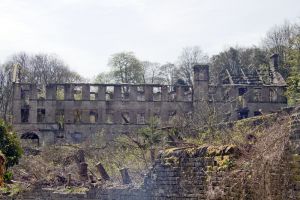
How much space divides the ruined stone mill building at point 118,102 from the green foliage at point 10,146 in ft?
87.7

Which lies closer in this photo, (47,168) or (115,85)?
(47,168)

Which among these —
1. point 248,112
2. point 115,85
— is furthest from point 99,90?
point 248,112

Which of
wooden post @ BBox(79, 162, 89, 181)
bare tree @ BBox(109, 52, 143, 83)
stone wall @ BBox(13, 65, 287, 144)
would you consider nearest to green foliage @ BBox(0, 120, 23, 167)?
wooden post @ BBox(79, 162, 89, 181)

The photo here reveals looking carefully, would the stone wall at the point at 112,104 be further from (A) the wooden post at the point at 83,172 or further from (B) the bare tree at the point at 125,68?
(A) the wooden post at the point at 83,172

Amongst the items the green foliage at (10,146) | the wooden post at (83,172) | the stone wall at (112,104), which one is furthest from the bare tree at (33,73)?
the wooden post at (83,172)

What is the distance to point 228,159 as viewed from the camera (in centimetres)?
1082

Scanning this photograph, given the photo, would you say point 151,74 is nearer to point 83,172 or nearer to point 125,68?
point 125,68

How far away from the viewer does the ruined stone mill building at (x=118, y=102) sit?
54938 millimetres

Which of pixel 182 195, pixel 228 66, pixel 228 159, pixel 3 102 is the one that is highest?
pixel 228 66

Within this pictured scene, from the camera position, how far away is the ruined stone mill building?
5494 cm

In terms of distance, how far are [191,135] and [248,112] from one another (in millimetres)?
33207

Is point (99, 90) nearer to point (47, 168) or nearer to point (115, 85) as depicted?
point (115, 85)

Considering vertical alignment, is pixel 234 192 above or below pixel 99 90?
below

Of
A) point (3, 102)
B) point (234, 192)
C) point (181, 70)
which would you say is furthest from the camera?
point (181, 70)
